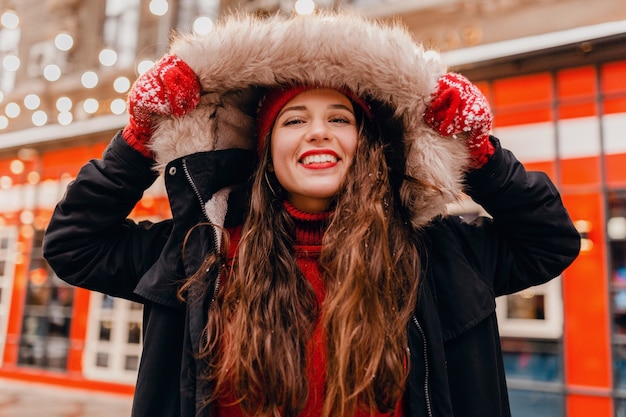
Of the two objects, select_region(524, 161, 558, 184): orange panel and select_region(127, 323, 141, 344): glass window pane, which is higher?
select_region(524, 161, 558, 184): orange panel

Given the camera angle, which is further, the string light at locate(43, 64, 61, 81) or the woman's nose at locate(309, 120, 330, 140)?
the string light at locate(43, 64, 61, 81)

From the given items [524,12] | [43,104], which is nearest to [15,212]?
[43,104]

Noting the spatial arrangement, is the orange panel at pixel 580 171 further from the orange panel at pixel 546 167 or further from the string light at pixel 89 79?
the string light at pixel 89 79

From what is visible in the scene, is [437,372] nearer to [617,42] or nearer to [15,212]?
[617,42]

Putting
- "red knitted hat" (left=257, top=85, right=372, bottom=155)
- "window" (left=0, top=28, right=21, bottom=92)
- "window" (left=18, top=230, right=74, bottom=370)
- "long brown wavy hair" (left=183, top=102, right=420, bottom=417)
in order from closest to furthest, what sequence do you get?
"long brown wavy hair" (left=183, top=102, right=420, bottom=417)
"red knitted hat" (left=257, top=85, right=372, bottom=155)
"window" (left=18, top=230, right=74, bottom=370)
"window" (left=0, top=28, right=21, bottom=92)

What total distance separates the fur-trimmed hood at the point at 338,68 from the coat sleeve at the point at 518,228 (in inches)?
4.2

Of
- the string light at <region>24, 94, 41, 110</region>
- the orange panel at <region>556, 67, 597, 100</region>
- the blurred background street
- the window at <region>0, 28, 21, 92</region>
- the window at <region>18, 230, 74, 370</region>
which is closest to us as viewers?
the orange panel at <region>556, 67, 597, 100</region>

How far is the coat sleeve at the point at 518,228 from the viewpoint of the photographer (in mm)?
1592

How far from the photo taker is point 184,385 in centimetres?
149

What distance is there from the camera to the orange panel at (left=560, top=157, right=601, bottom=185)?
5004mm

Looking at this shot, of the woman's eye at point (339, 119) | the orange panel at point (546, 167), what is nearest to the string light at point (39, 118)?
the orange panel at point (546, 167)

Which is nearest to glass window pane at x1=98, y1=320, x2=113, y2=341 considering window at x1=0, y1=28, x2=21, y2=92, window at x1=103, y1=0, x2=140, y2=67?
window at x1=103, y1=0, x2=140, y2=67

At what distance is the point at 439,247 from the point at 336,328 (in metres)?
0.43

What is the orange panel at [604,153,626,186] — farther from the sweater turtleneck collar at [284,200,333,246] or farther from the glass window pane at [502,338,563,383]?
the sweater turtleneck collar at [284,200,333,246]
